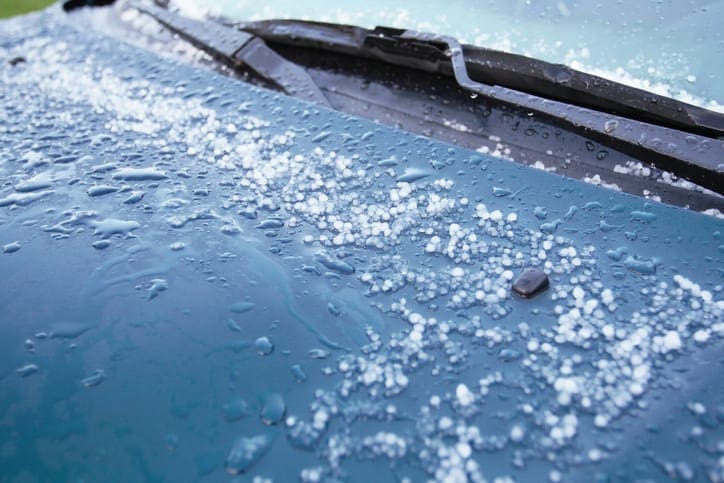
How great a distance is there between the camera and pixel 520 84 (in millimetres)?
1730

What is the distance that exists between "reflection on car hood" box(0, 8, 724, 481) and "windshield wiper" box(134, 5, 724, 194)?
0.18 meters

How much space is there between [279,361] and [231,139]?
821 millimetres

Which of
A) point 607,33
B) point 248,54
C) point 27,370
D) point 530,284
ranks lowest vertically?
point 27,370

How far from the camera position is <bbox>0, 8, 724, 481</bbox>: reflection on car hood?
3.28 feet

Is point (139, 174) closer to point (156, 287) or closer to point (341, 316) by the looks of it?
point (156, 287)

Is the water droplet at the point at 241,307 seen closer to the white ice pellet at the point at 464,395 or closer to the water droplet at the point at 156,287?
the water droplet at the point at 156,287

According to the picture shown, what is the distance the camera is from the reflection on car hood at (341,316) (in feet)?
3.28

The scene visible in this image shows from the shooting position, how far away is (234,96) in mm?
1927

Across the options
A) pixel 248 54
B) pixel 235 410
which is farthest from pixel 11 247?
pixel 248 54

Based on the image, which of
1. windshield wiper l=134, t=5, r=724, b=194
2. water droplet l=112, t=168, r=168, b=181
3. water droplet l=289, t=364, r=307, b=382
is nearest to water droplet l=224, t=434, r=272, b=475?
water droplet l=289, t=364, r=307, b=382

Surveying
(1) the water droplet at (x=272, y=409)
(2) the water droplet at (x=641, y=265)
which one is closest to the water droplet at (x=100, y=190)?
(1) the water droplet at (x=272, y=409)

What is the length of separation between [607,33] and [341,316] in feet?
3.71

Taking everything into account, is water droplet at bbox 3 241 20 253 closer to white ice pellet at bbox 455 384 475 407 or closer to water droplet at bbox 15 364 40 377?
water droplet at bbox 15 364 40 377

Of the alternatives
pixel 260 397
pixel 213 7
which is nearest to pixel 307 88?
pixel 213 7
